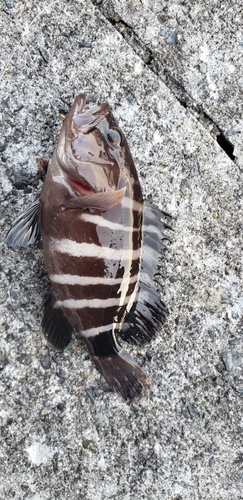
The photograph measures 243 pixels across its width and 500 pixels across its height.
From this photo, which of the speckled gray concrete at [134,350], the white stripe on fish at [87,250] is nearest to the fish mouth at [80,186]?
the white stripe on fish at [87,250]

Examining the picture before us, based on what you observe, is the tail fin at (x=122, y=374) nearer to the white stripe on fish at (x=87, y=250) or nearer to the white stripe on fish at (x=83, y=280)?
the white stripe on fish at (x=83, y=280)

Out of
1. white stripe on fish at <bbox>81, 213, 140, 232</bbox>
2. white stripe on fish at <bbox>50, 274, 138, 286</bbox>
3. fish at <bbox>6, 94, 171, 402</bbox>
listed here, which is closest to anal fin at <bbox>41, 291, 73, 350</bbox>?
fish at <bbox>6, 94, 171, 402</bbox>

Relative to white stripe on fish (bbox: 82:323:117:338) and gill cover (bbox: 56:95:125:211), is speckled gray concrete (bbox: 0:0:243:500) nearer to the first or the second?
white stripe on fish (bbox: 82:323:117:338)

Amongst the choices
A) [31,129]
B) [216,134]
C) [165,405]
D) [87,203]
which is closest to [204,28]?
[216,134]

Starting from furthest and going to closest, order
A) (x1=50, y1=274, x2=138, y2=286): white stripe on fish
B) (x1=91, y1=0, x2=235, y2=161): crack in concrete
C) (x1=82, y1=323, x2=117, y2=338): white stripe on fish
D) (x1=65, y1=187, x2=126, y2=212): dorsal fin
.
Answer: (x1=91, y1=0, x2=235, y2=161): crack in concrete
(x1=82, y1=323, x2=117, y2=338): white stripe on fish
(x1=50, y1=274, x2=138, y2=286): white stripe on fish
(x1=65, y1=187, x2=126, y2=212): dorsal fin

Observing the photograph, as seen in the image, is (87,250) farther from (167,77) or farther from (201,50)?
(201,50)

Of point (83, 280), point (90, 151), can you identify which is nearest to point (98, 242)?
point (83, 280)
